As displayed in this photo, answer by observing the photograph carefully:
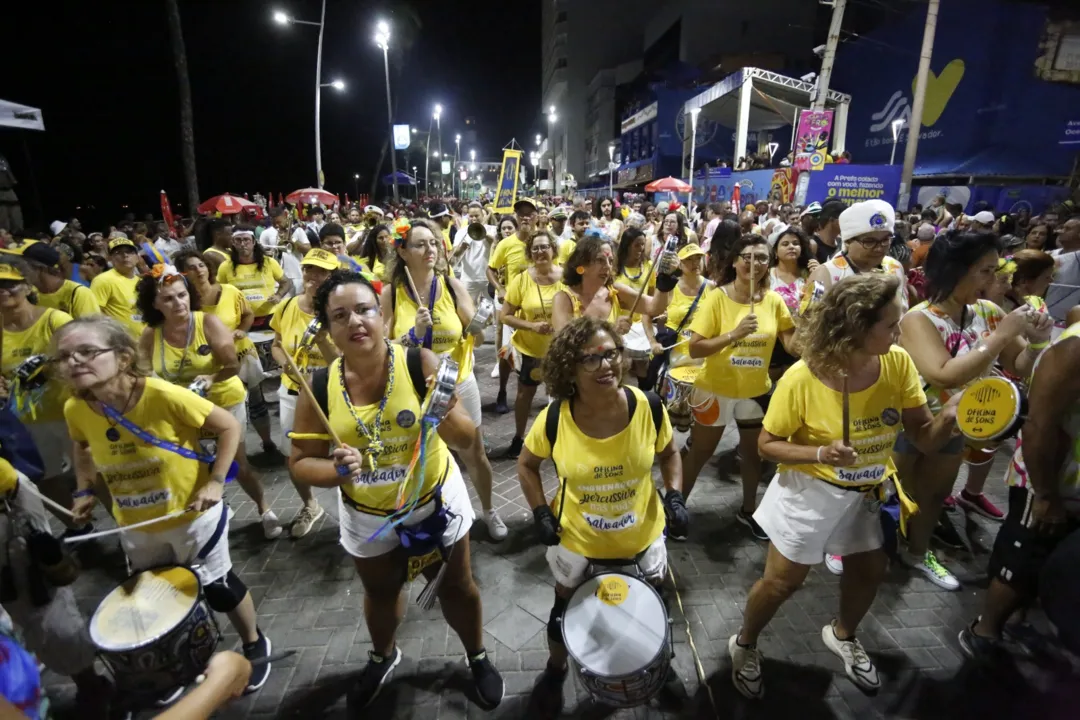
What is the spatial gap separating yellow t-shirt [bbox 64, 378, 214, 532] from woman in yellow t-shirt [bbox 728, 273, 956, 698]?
3146 mm

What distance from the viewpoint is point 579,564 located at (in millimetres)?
2666

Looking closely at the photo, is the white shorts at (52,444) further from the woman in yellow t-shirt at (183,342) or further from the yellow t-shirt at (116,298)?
the yellow t-shirt at (116,298)

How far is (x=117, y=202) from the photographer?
75.1 ft

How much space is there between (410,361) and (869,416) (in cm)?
230

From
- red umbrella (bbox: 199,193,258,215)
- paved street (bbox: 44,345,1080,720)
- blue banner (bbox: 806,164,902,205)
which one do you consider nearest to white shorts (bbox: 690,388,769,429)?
paved street (bbox: 44,345,1080,720)

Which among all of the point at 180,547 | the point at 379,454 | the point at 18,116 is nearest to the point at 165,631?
the point at 180,547

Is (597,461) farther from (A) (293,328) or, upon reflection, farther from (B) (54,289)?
(B) (54,289)

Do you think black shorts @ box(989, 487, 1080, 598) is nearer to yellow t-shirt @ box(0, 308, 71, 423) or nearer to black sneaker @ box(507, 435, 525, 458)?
black sneaker @ box(507, 435, 525, 458)

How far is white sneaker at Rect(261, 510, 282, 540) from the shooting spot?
4.52 metres

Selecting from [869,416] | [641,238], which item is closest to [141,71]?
[641,238]

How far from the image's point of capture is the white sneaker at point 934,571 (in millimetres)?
3750

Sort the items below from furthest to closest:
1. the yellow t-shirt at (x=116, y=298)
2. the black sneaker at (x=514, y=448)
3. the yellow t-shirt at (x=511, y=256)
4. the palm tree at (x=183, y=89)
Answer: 1. the palm tree at (x=183, y=89)
2. the yellow t-shirt at (x=511, y=256)
3. the yellow t-shirt at (x=116, y=298)
4. the black sneaker at (x=514, y=448)

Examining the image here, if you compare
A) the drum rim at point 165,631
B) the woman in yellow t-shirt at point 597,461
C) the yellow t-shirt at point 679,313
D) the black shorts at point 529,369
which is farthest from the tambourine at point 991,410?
the drum rim at point 165,631

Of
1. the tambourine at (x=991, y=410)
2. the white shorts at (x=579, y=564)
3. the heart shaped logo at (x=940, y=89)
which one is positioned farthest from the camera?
the heart shaped logo at (x=940, y=89)
